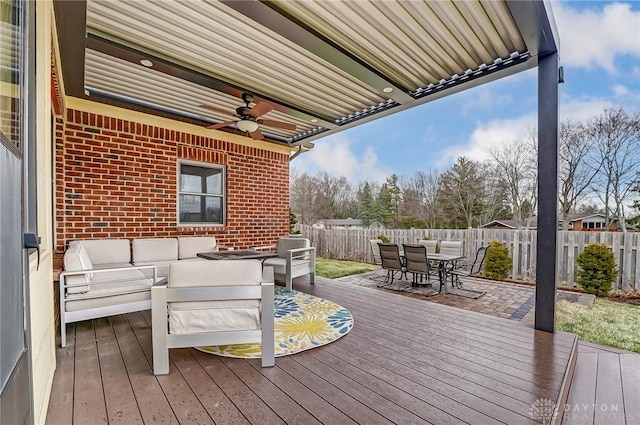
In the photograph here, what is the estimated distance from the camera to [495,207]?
39.7 feet

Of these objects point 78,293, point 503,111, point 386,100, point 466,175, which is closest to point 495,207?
point 466,175

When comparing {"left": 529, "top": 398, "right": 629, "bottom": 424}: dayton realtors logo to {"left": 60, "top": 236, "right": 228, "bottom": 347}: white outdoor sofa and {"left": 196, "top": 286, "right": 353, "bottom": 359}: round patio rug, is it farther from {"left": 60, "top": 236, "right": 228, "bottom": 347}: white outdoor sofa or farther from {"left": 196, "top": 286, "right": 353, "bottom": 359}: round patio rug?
{"left": 60, "top": 236, "right": 228, "bottom": 347}: white outdoor sofa

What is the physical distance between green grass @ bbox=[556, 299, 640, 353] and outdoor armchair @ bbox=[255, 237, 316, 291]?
366 centimetres

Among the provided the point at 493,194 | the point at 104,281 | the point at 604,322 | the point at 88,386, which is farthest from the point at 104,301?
the point at 493,194

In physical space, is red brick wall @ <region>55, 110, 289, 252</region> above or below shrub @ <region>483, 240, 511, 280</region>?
above

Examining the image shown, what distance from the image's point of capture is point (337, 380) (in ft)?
7.12

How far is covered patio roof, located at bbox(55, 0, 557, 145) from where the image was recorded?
244 cm

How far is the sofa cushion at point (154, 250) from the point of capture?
454 centimetres

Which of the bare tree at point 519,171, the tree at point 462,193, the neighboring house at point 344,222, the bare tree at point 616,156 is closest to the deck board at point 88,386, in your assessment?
the bare tree at point 616,156

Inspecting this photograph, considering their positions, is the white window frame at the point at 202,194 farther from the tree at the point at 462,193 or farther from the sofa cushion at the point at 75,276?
the tree at the point at 462,193

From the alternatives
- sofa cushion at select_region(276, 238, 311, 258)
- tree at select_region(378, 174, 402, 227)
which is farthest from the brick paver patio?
tree at select_region(378, 174, 402, 227)

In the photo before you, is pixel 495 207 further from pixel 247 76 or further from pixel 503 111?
pixel 247 76

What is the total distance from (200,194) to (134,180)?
3.61 feet

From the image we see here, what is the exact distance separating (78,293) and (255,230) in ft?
11.8
